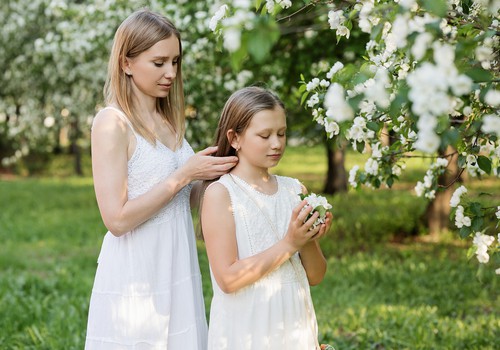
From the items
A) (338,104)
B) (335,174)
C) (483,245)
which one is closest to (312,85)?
(483,245)

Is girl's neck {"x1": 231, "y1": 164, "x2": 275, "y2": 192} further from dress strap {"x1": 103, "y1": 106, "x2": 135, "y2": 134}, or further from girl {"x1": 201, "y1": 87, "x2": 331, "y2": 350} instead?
dress strap {"x1": 103, "y1": 106, "x2": 135, "y2": 134}

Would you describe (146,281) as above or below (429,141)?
below

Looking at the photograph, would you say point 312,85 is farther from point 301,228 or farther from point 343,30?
point 301,228

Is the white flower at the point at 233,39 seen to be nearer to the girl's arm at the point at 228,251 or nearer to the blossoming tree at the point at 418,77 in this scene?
the blossoming tree at the point at 418,77

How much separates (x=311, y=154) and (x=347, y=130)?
84.1 feet

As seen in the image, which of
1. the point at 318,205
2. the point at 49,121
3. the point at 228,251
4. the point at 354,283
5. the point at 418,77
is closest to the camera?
the point at 418,77

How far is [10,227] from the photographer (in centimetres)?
1045

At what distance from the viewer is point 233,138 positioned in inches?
104

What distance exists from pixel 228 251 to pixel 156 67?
2.61 feet

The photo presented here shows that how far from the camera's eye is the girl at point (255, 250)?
2.49 metres

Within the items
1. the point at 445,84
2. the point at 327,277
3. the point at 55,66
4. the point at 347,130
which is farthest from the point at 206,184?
the point at 55,66

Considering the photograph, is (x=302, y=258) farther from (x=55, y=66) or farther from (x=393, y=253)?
(x=55, y=66)

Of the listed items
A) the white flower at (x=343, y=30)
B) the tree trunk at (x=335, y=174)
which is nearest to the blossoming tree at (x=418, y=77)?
the white flower at (x=343, y=30)

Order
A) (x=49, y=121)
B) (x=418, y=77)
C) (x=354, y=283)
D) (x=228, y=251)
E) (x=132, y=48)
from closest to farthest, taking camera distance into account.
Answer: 1. (x=418, y=77)
2. (x=228, y=251)
3. (x=132, y=48)
4. (x=354, y=283)
5. (x=49, y=121)
